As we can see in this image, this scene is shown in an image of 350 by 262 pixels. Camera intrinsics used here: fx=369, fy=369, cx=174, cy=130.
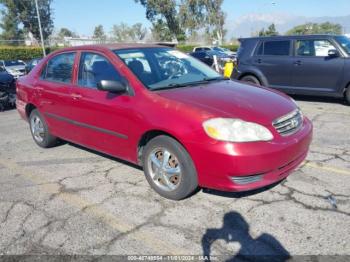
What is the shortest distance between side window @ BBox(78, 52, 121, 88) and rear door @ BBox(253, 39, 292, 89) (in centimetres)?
575

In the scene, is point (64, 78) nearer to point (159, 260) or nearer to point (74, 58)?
point (74, 58)

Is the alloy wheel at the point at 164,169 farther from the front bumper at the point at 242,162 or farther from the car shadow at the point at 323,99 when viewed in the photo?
the car shadow at the point at 323,99

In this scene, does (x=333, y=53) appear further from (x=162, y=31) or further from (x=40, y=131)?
(x=162, y=31)

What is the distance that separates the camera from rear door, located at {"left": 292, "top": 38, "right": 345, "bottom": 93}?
27.4 feet

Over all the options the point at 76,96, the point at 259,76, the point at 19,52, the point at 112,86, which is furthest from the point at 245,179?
the point at 19,52

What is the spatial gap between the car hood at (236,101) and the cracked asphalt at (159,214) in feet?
2.88

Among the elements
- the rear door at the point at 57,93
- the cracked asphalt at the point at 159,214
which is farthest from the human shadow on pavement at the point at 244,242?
the rear door at the point at 57,93

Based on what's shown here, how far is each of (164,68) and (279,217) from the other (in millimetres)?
2234

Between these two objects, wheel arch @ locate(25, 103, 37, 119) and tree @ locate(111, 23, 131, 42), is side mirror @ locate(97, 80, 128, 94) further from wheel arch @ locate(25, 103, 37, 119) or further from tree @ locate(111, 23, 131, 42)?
tree @ locate(111, 23, 131, 42)

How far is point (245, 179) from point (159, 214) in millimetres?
907

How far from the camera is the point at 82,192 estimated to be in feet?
13.9

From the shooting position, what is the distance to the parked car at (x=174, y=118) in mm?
3402

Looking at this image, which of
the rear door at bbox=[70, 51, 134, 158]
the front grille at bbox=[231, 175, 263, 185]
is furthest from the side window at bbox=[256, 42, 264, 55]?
the front grille at bbox=[231, 175, 263, 185]

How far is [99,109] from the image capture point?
444cm
